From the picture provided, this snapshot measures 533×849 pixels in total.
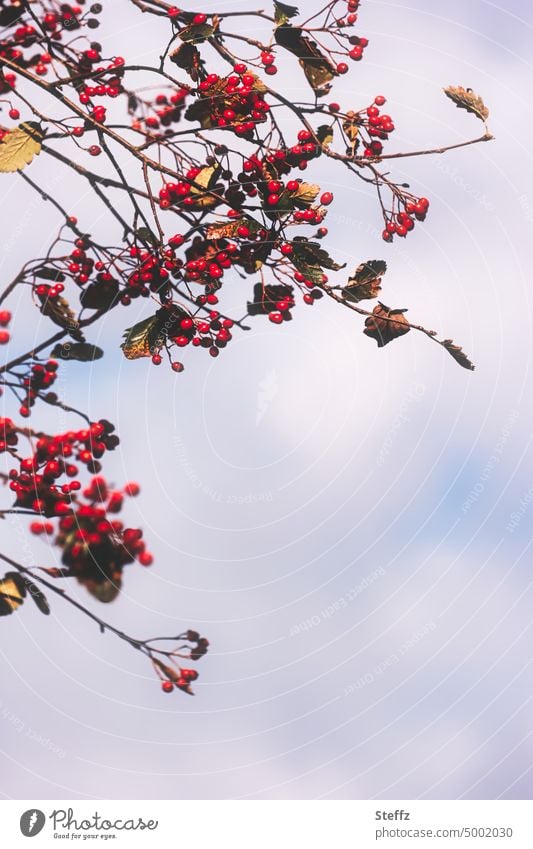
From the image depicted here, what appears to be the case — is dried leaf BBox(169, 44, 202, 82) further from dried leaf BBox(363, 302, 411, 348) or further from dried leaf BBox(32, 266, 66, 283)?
dried leaf BBox(363, 302, 411, 348)

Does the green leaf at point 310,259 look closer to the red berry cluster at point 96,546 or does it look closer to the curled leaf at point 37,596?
the red berry cluster at point 96,546

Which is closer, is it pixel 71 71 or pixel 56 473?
pixel 56 473

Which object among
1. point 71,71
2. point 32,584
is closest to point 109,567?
point 32,584

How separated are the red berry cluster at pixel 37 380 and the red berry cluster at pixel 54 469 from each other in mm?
215

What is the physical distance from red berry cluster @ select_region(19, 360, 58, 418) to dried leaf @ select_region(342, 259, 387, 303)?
129 cm

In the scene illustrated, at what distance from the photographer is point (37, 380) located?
132 inches

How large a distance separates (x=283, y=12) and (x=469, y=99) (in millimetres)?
879

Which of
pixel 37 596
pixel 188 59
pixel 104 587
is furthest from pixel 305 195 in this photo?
A: pixel 37 596

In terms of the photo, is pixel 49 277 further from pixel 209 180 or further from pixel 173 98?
pixel 173 98

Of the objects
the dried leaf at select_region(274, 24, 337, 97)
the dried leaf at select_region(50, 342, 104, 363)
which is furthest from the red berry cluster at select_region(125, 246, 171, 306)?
the dried leaf at select_region(274, 24, 337, 97)

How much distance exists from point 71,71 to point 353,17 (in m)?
1.31

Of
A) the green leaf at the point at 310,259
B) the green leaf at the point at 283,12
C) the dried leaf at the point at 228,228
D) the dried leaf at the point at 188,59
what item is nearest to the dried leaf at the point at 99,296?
the dried leaf at the point at 228,228

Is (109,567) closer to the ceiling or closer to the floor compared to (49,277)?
closer to the floor

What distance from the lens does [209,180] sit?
317 cm
